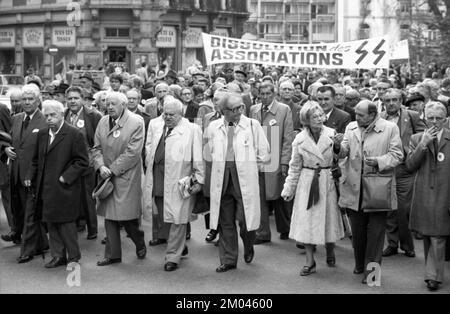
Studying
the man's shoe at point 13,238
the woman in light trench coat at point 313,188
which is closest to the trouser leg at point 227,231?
the woman in light trench coat at point 313,188

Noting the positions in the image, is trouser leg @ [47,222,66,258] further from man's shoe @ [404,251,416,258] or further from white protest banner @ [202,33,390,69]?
white protest banner @ [202,33,390,69]

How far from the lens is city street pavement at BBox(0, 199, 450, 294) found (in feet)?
27.9

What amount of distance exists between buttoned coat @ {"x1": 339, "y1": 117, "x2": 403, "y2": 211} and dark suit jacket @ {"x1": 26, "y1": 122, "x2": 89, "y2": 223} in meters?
3.09

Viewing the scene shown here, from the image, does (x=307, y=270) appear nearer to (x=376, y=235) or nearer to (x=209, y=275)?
(x=376, y=235)

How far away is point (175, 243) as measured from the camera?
31.1 ft

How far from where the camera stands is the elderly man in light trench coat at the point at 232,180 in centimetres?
937

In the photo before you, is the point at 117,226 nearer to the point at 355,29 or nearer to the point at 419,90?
the point at 419,90

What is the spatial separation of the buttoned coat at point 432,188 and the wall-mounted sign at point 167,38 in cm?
3105

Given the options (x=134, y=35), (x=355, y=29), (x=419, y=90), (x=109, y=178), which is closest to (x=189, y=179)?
(x=109, y=178)

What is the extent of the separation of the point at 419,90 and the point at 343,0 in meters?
78.7

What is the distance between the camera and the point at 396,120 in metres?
10.2
